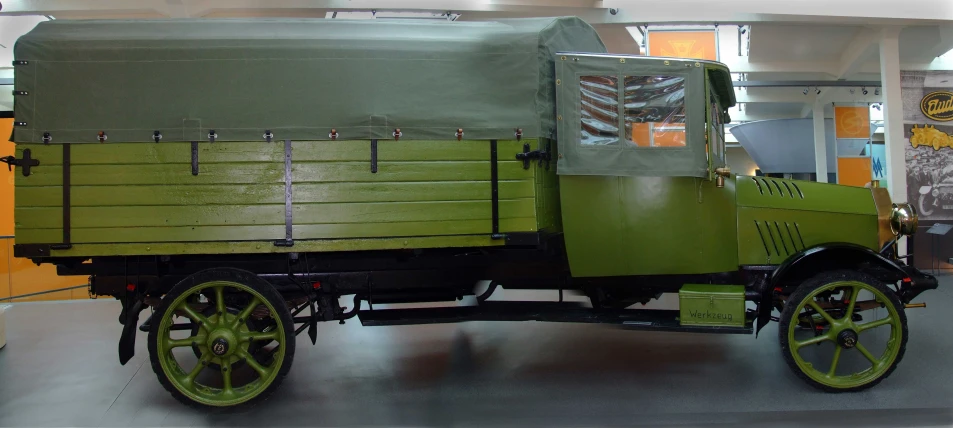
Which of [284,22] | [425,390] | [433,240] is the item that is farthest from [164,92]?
[425,390]

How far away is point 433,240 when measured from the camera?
12.5ft

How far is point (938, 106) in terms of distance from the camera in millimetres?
9039

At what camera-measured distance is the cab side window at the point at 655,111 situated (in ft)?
13.1

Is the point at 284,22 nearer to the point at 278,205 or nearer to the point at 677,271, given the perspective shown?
the point at 278,205

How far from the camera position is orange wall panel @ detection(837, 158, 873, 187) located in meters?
11.9

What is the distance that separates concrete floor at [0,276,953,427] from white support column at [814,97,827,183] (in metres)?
8.46

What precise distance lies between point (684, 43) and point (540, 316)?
593 centimetres

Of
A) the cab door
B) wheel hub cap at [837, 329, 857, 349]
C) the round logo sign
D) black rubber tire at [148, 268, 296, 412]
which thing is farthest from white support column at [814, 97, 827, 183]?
black rubber tire at [148, 268, 296, 412]

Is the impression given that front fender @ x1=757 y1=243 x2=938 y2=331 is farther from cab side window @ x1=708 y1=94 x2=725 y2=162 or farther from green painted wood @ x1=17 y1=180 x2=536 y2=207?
green painted wood @ x1=17 y1=180 x2=536 y2=207

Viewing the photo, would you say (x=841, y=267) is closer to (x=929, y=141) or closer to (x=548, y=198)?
(x=548, y=198)

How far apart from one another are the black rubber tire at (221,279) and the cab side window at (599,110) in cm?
221

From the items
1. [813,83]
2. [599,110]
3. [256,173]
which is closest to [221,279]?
[256,173]

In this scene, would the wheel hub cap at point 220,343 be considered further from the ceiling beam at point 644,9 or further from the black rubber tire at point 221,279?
the ceiling beam at point 644,9

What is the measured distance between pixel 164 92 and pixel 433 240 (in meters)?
1.88
